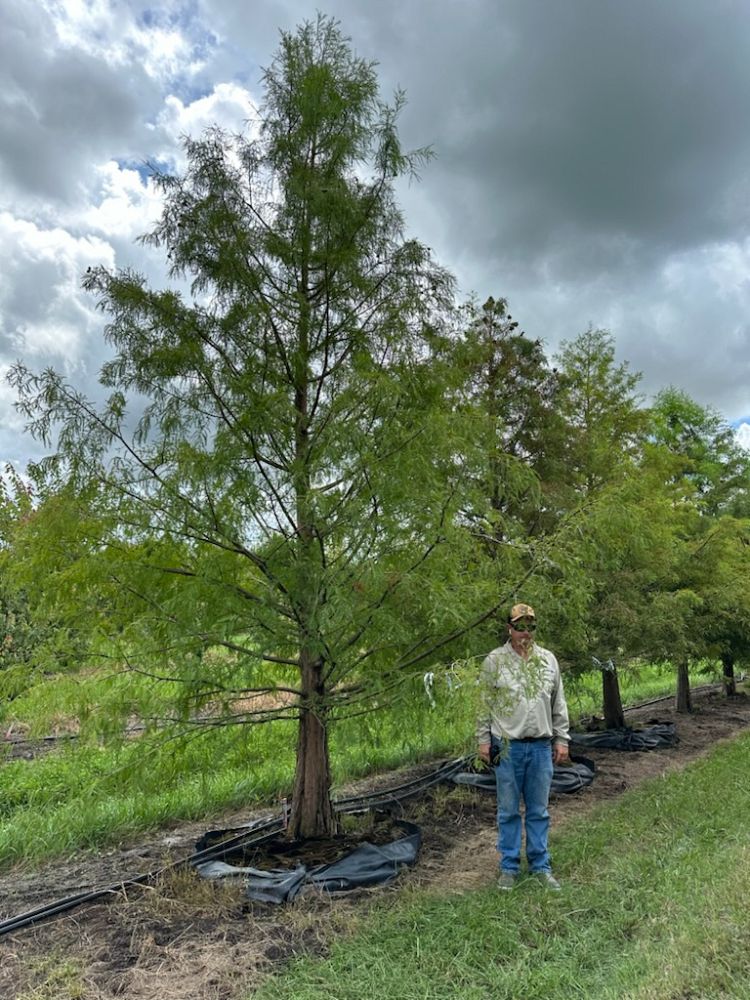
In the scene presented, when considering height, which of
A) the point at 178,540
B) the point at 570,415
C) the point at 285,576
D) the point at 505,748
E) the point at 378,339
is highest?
the point at 570,415

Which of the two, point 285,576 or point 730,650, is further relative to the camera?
point 730,650

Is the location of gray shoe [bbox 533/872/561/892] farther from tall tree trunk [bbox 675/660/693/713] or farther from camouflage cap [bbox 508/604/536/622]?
tall tree trunk [bbox 675/660/693/713]

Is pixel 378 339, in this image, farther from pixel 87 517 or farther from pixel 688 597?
pixel 688 597

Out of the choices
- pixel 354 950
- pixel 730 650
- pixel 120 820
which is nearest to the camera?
pixel 354 950

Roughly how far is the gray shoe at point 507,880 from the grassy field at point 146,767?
745mm

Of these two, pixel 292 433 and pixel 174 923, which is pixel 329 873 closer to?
pixel 174 923

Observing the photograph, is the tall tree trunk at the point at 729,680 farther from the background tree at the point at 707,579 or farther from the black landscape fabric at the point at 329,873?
the black landscape fabric at the point at 329,873

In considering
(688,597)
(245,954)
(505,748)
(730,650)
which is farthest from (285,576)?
(730,650)

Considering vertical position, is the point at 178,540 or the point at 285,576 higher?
the point at 178,540

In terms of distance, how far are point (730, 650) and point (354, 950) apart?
31.8 feet

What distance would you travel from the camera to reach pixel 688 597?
7699 mm

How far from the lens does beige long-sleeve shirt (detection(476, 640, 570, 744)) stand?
11.3 ft

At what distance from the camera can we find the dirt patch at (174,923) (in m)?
3.01

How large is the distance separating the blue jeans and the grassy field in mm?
305
